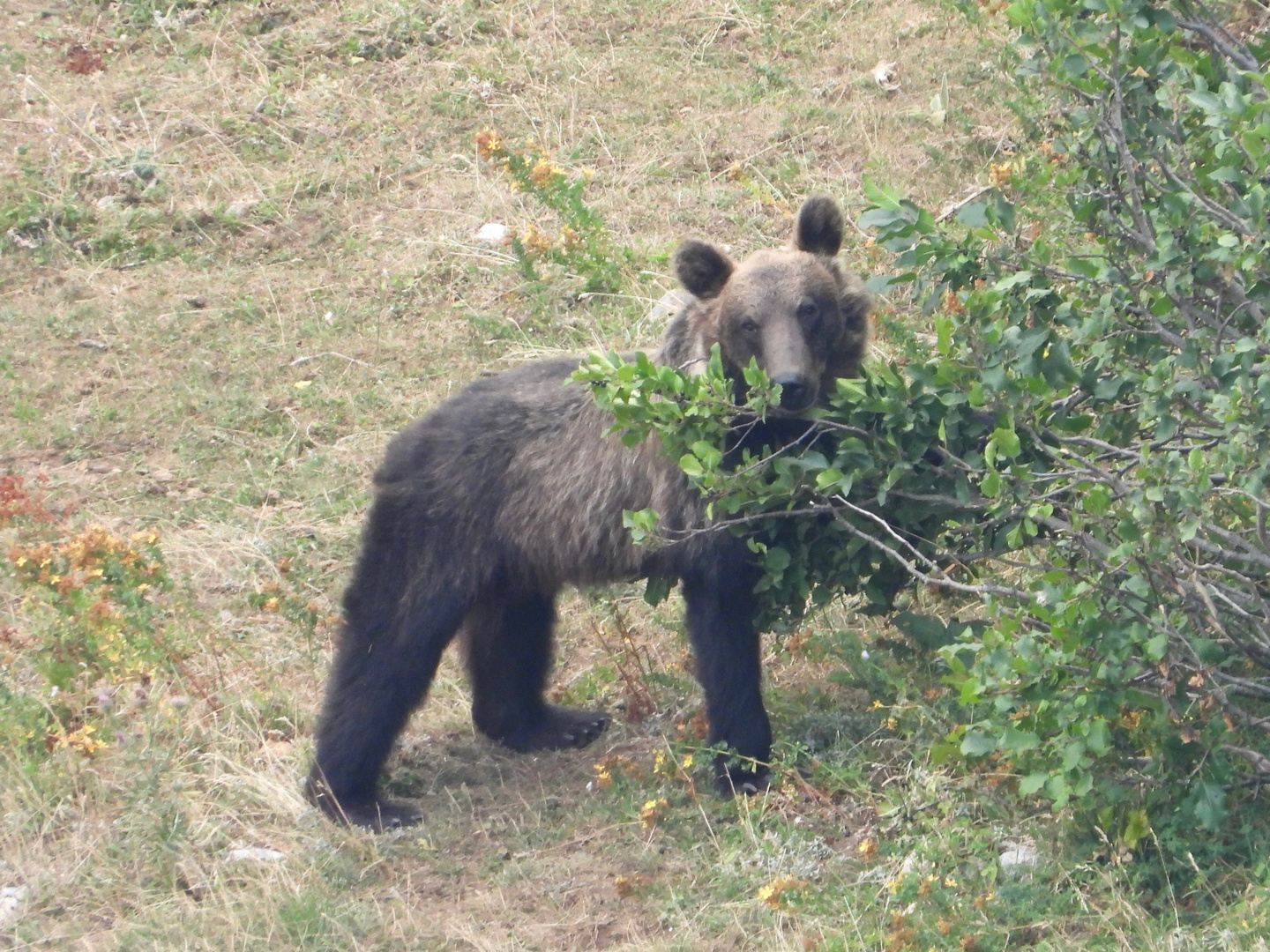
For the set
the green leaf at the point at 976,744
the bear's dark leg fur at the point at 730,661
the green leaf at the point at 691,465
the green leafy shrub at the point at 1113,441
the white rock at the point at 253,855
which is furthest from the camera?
the bear's dark leg fur at the point at 730,661

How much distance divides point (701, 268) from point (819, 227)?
1.67 feet

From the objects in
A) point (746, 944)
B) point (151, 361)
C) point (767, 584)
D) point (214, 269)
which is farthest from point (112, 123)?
point (746, 944)

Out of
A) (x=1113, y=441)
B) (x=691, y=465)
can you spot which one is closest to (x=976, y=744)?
(x=691, y=465)

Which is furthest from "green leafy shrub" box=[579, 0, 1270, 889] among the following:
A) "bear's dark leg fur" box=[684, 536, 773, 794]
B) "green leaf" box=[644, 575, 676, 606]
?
"green leaf" box=[644, 575, 676, 606]

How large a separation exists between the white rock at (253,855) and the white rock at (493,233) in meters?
5.56

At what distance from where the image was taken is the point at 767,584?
533 centimetres

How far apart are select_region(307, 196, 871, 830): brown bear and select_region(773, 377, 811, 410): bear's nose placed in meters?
0.30

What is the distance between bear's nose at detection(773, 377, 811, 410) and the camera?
5.05 meters

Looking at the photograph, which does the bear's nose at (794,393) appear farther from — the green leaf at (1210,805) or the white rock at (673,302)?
the green leaf at (1210,805)

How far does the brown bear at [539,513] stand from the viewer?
5484 mm

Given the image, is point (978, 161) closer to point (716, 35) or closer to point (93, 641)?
point (716, 35)

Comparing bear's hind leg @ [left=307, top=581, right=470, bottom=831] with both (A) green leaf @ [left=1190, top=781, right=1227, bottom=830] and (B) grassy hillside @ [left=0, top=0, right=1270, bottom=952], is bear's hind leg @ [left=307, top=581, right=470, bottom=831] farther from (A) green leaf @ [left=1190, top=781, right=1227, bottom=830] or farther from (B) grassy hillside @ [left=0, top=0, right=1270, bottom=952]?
(A) green leaf @ [left=1190, top=781, right=1227, bottom=830]

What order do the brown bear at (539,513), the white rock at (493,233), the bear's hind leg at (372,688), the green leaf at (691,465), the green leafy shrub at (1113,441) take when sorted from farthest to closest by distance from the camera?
the white rock at (493,233), the bear's hind leg at (372,688), the brown bear at (539,513), the green leaf at (691,465), the green leafy shrub at (1113,441)

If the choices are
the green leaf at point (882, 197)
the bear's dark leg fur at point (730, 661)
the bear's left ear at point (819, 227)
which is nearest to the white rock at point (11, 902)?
the bear's dark leg fur at point (730, 661)
